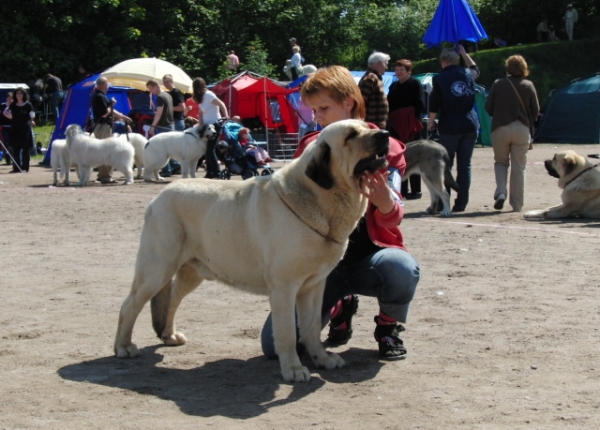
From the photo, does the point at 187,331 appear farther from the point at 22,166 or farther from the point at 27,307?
the point at 22,166

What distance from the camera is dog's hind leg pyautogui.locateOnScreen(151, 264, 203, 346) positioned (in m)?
5.05

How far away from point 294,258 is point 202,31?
3289cm

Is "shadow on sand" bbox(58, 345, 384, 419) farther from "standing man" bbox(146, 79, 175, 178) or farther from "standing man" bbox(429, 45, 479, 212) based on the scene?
"standing man" bbox(146, 79, 175, 178)

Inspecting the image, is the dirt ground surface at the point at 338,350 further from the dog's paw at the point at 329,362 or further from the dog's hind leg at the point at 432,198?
the dog's hind leg at the point at 432,198

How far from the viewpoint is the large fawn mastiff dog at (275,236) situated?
4137 mm

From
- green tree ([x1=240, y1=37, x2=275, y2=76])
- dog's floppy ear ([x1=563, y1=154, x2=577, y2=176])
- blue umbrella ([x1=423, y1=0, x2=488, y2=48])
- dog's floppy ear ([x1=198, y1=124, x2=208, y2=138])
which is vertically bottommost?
dog's floppy ear ([x1=563, y1=154, x2=577, y2=176])

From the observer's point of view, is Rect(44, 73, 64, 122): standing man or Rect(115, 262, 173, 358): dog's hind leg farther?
Rect(44, 73, 64, 122): standing man

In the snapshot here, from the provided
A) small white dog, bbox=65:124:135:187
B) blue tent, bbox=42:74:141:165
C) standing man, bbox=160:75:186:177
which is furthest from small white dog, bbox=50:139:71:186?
blue tent, bbox=42:74:141:165

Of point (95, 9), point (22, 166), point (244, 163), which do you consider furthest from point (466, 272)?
point (95, 9)

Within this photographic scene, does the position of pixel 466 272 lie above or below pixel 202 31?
below

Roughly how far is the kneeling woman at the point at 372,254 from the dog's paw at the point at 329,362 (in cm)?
26

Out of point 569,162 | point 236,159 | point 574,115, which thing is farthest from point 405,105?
point 574,115

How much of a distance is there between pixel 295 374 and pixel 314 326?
15.4 inches

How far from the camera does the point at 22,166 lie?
19562 mm
